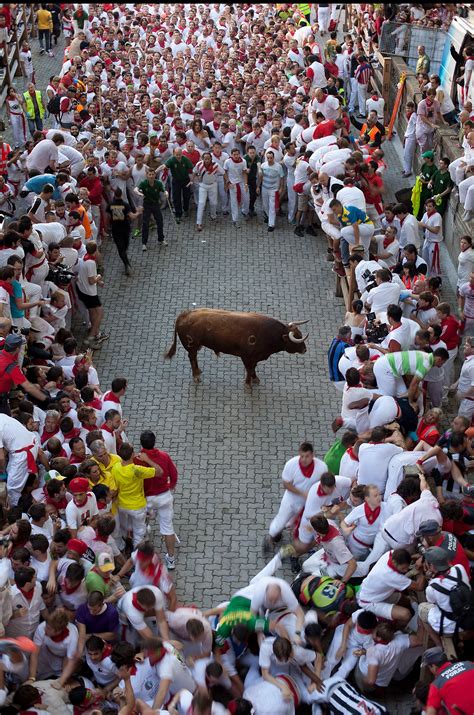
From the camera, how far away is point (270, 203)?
15.0 meters

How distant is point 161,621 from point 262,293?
7.61 m

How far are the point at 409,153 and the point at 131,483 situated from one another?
11.0 m

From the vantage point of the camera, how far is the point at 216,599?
312 inches

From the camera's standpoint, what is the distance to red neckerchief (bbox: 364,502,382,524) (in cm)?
727

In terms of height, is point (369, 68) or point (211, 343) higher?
point (369, 68)

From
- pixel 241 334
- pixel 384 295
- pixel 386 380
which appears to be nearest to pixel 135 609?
pixel 386 380

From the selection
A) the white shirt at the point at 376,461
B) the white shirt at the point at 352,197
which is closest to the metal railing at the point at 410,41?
the white shirt at the point at 352,197

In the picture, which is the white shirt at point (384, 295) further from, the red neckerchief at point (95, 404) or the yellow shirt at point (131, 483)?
the yellow shirt at point (131, 483)

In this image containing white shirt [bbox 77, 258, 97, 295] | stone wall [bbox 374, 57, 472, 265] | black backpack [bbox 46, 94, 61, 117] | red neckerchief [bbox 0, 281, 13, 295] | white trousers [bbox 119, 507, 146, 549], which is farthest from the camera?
black backpack [bbox 46, 94, 61, 117]

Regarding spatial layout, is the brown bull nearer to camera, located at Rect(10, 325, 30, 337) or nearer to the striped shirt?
the striped shirt

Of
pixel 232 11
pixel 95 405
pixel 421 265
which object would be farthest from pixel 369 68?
pixel 95 405

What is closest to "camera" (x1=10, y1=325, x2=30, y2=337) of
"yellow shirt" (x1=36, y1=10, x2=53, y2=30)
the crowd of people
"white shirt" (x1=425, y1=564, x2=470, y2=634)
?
the crowd of people

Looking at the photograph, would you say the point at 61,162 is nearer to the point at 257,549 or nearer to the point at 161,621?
the point at 257,549

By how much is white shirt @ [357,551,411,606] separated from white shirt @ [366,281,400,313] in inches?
162
